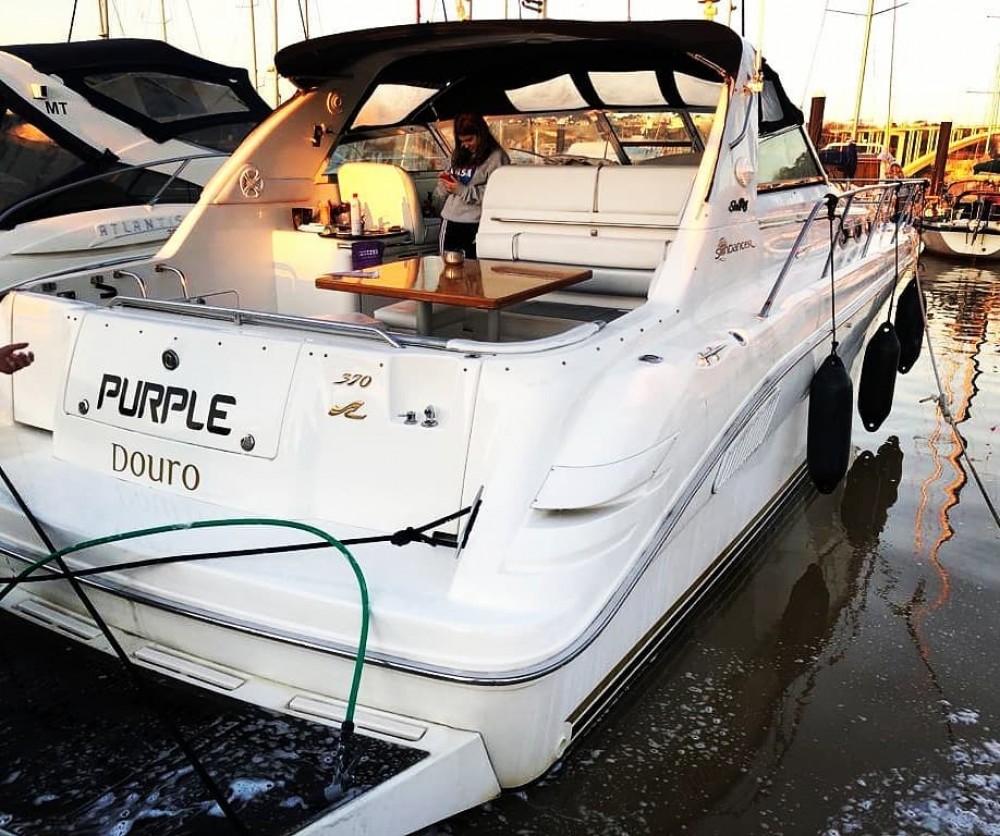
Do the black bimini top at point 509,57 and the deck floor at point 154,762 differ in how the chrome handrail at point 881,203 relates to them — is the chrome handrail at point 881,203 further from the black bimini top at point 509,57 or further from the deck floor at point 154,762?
the deck floor at point 154,762

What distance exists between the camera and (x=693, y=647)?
3.01 metres

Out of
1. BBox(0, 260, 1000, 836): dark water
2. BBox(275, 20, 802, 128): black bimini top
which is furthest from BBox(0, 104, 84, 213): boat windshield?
BBox(0, 260, 1000, 836): dark water

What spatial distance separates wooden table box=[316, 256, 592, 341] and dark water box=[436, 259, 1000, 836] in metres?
1.35

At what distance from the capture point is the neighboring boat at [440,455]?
6.24 feet

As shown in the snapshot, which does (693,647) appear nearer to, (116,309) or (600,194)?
(600,194)

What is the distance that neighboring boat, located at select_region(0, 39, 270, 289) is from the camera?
6223 millimetres

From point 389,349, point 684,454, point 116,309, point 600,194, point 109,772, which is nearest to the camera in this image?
point 109,772

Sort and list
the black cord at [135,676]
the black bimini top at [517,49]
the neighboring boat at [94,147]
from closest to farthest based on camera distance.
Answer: the black cord at [135,676], the black bimini top at [517,49], the neighboring boat at [94,147]

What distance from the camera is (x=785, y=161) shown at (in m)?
3.99

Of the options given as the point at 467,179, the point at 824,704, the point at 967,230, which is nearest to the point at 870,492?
the point at 824,704

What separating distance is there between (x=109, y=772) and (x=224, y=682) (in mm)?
298

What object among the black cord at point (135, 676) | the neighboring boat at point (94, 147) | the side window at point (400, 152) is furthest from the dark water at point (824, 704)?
the neighboring boat at point (94, 147)

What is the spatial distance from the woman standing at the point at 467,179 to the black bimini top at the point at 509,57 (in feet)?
1.22

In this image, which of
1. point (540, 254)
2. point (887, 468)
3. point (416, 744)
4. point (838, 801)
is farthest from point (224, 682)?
point (887, 468)
